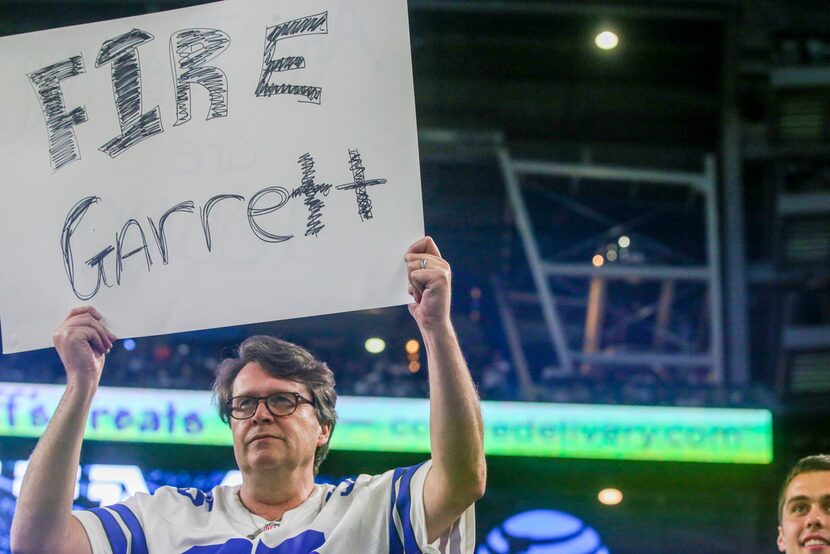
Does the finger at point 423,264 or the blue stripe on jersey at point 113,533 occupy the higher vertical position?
the finger at point 423,264

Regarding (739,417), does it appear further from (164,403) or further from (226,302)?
(226,302)

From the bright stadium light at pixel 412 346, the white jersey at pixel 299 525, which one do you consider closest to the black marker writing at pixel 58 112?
the white jersey at pixel 299 525

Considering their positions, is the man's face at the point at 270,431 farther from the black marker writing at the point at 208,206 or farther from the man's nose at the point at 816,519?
the man's nose at the point at 816,519

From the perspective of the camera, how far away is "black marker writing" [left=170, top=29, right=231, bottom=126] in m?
1.97

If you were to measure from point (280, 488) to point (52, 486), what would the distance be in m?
0.38

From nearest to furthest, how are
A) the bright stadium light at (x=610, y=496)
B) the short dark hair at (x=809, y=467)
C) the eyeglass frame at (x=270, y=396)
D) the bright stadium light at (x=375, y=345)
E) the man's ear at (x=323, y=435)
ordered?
1. the eyeglass frame at (x=270, y=396)
2. the man's ear at (x=323, y=435)
3. the short dark hair at (x=809, y=467)
4. the bright stadium light at (x=610, y=496)
5. the bright stadium light at (x=375, y=345)

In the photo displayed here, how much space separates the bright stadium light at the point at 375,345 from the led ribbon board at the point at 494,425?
1.60 meters

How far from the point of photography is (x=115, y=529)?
6.07ft

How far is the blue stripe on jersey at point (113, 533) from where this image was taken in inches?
72.1

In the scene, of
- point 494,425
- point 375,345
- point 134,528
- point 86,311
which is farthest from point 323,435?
point 375,345

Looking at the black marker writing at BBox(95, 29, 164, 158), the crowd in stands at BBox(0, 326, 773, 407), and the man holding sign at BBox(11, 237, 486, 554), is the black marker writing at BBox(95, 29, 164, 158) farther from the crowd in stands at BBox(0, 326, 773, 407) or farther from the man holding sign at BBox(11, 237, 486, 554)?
the crowd in stands at BBox(0, 326, 773, 407)

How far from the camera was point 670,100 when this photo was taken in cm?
749

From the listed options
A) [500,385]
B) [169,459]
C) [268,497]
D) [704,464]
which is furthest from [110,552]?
[500,385]

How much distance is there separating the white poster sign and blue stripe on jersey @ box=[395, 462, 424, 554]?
0.97ft
